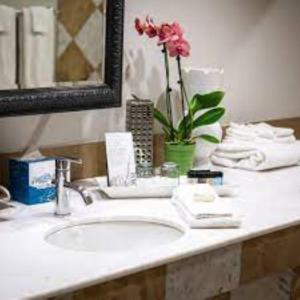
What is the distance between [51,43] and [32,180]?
0.38 m

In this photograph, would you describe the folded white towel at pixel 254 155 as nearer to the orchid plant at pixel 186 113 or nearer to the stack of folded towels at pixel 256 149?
the stack of folded towels at pixel 256 149

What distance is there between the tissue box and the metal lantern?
33 cm

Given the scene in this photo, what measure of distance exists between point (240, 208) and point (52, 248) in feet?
1.86

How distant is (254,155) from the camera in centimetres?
205

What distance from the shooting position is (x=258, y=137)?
216 centimetres

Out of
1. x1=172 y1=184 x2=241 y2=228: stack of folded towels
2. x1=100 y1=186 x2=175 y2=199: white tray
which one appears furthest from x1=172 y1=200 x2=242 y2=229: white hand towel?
x1=100 y1=186 x2=175 y2=199: white tray

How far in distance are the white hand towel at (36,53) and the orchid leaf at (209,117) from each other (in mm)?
508

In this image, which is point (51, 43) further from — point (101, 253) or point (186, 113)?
point (101, 253)

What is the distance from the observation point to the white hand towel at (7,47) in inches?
61.4

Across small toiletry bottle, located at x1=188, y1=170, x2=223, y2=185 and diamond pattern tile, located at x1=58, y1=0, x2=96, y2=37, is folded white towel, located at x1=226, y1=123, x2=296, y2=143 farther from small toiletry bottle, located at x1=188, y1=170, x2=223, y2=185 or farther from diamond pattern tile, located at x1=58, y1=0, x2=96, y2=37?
diamond pattern tile, located at x1=58, y1=0, x2=96, y2=37

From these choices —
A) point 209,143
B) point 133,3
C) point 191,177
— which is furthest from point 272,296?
point 133,3

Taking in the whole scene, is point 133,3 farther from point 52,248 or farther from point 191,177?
point 52,248

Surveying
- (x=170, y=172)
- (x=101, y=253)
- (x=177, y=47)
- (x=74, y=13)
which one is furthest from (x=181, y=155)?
(x=101, y=253)

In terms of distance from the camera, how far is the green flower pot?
190cm
